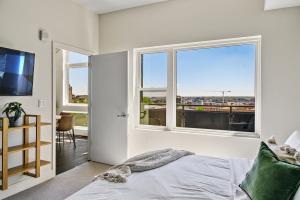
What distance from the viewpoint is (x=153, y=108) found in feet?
12.2

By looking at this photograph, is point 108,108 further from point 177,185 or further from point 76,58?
point 76,58

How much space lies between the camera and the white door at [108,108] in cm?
353

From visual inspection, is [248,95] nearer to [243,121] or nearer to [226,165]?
[243,121]

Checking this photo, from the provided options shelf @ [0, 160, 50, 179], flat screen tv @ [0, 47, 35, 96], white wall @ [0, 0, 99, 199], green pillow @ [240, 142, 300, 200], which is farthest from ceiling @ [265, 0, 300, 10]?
shelf @ [0, 160, 50, 179]

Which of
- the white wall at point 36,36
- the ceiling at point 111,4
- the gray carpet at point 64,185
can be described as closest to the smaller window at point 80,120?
the gray carpet at point 64,185

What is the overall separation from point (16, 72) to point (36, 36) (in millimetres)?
649

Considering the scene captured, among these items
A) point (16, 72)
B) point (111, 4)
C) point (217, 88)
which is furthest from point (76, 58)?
point (217, 88)

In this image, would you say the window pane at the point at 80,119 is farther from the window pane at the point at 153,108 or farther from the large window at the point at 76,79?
the window pane at the point at 153,108

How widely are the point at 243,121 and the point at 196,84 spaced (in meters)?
0.91

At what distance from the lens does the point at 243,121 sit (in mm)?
3100

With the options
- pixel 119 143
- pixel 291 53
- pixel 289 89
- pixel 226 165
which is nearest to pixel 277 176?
pixel 226 165

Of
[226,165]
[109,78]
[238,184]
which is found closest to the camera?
[238,184]

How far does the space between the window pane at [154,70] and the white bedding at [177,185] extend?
1999mm

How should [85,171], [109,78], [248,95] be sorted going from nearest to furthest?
1. [248,95]
2. [85,171]
3. [109,78]
